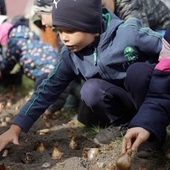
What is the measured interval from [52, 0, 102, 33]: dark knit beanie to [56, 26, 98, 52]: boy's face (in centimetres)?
3

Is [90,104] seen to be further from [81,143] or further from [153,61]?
[153,61]

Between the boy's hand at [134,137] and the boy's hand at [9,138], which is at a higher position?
the boy's hand at [134,137]

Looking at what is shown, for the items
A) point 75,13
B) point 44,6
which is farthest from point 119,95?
point 44,6

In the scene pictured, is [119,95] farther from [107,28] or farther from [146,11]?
[146,11]

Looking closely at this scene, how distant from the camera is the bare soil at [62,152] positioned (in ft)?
6.32

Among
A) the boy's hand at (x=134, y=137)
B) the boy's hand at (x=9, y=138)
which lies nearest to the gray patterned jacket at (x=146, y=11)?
the boy's hand at (x=9, y=138)

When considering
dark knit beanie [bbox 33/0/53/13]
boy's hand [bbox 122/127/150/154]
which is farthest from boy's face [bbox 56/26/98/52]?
dark knit beanie [bbox 33/0/53/13]

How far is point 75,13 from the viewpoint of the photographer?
2023 mm

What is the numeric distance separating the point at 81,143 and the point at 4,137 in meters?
0.49

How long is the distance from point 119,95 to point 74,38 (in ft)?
1.38

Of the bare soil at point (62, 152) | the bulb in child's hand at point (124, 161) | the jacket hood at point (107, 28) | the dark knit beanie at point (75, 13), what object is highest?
the dark knit beanie at point (75, 13)

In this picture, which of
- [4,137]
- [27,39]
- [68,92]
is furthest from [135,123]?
[27,39]

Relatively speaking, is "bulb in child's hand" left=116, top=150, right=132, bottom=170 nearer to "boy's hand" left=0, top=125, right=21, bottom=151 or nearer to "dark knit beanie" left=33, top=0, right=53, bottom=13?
"boy's hand" left=0, top=125, right=21, bottom=151

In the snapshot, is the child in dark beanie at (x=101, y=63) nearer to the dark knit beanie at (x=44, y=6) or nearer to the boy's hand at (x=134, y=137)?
the boy's hand at (x=134, y=137)
